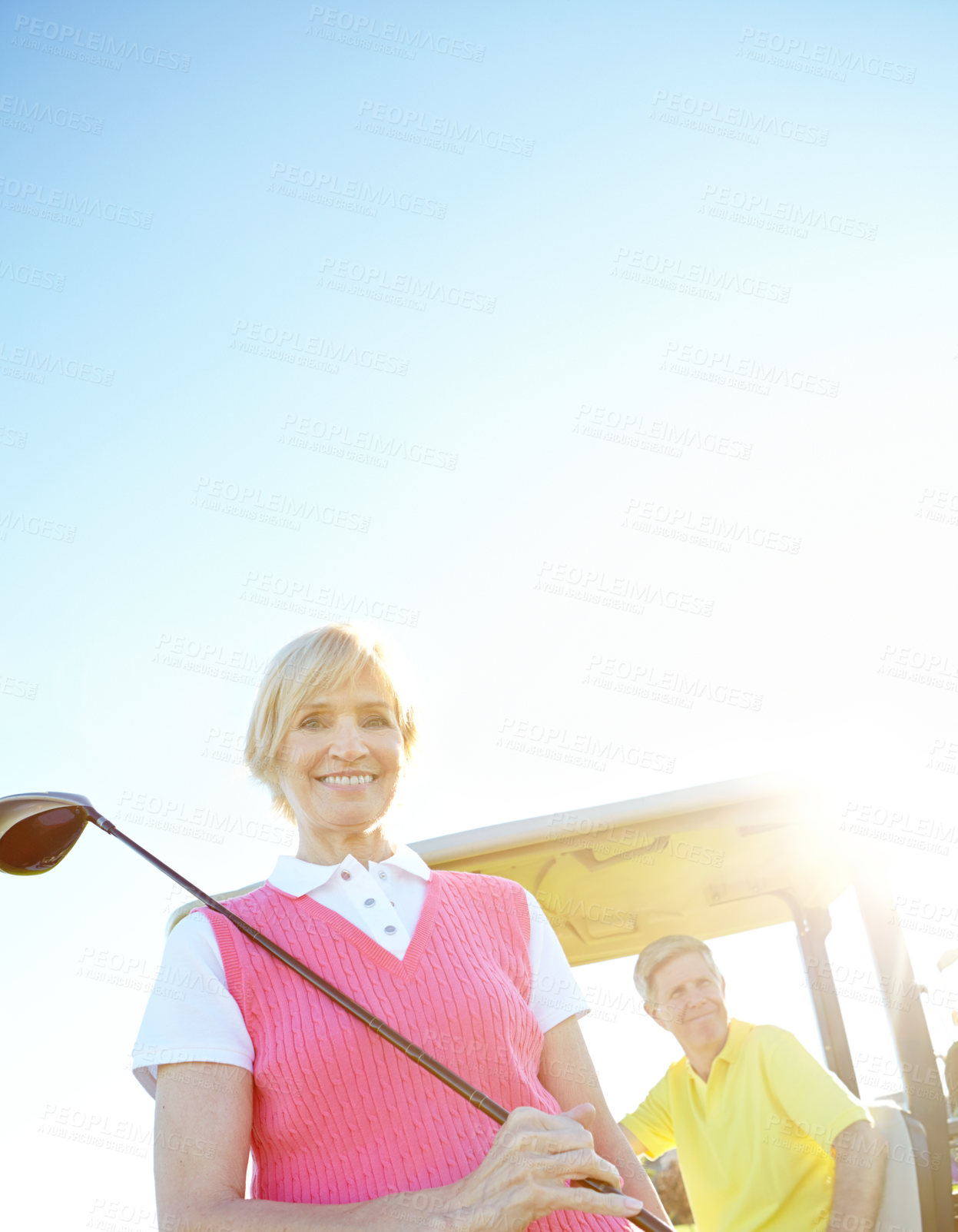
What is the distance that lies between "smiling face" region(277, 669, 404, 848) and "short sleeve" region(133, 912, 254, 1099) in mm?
333

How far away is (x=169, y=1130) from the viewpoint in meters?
1.36

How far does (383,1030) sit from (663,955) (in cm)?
258

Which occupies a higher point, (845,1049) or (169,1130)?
(169,1130)

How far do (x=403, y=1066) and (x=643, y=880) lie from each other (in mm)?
A: 2344

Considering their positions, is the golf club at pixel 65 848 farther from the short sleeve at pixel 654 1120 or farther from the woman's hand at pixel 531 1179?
the short sleeve at pixel 654 1120

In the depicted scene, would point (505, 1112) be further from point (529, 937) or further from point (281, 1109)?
point (529, 937)

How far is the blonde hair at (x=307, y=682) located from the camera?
1816 millimetres

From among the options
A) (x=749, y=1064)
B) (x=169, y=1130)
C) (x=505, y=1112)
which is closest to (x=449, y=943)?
(x=505, y=1112)

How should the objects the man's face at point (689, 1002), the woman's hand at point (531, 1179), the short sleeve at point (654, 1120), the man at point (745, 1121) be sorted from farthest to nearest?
the short sleeve at point (654, 1120)
the man's face at point (689, 1002)
the man at point (745, 1121)
the woman's hand at point (531, 1179)

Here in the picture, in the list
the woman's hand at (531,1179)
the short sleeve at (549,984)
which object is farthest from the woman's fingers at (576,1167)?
the short sleeve at (549,984)

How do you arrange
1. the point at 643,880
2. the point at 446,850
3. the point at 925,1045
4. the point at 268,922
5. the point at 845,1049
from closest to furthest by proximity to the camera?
1. the point at 268,922
2. the point at 925,1045
3. the point at 446,850
4. the point at 845,1049
5. the point at 643,880

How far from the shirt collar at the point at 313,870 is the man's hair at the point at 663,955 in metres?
2.21

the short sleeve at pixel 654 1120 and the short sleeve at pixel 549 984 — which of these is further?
the short sleeve at pixel 654 1120

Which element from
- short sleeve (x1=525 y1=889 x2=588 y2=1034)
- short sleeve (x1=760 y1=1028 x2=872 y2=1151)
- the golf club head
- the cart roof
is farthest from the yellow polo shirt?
the golf club head
